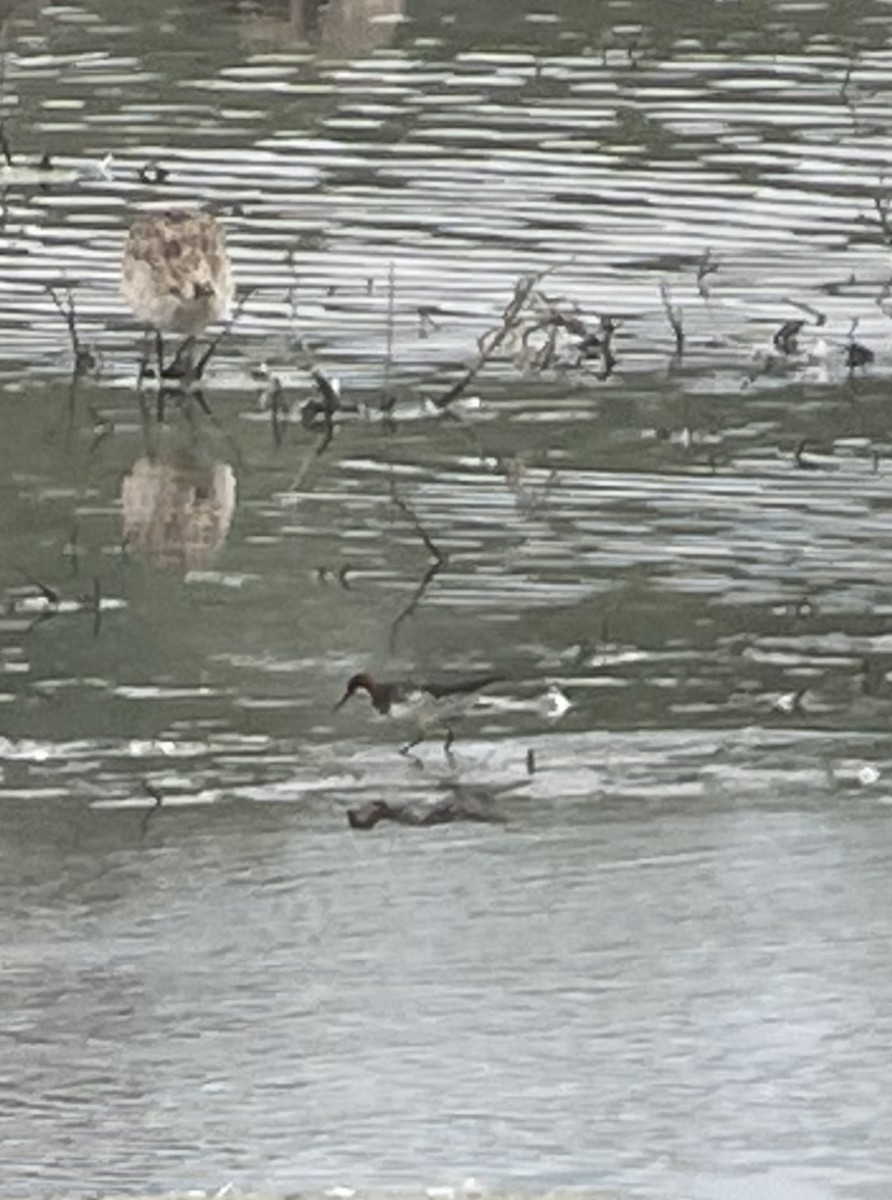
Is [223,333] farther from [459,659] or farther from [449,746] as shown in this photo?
[449,746]

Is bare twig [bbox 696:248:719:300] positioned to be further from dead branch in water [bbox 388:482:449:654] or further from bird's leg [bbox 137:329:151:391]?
dead branch in water [bbox 388:482:449:654]

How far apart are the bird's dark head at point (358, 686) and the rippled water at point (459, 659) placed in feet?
0.18

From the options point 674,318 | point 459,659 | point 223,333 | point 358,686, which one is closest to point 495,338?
point 674,318

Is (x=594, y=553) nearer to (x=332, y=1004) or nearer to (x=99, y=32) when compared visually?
(x=332, y=1004)

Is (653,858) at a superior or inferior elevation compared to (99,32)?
superior

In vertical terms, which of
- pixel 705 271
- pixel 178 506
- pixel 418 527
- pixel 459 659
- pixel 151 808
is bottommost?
pixel 705 271

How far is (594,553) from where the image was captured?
9.12m

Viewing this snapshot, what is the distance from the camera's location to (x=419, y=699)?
26.1 ft

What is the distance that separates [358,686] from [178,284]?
3.19 m

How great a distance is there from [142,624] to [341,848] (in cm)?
155

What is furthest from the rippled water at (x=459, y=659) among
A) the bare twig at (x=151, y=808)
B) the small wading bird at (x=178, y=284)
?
the small wading bird at (x=178, y=284)

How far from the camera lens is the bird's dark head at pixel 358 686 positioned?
26.1 feet

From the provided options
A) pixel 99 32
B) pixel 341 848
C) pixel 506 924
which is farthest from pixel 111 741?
pixel 99 32

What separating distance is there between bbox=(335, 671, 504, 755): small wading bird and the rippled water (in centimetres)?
4
